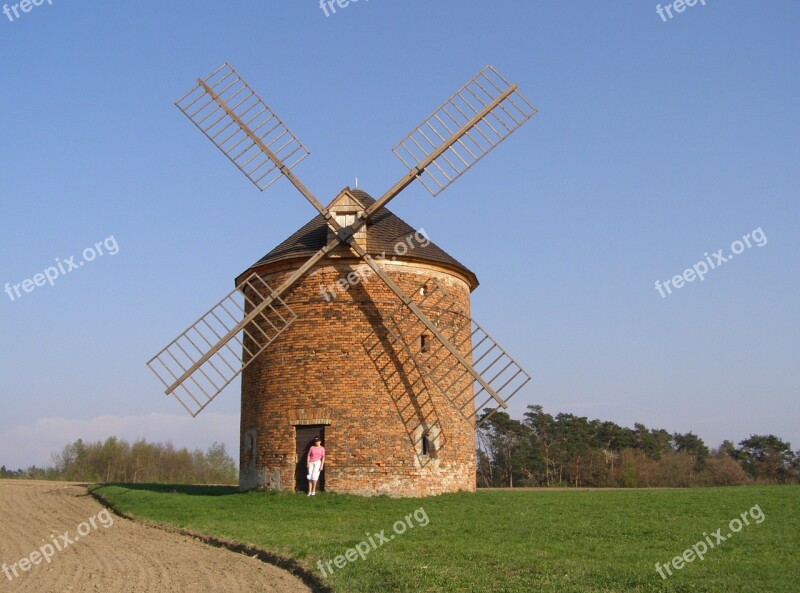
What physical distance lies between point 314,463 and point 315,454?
0.19 metres

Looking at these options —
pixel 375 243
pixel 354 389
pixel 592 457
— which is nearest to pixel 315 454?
pixel 354 389

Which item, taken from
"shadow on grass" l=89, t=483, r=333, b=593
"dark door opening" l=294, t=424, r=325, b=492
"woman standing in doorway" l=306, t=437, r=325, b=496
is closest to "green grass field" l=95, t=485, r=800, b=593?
"shadow on grass" l=89, t=483, r=333, b=593

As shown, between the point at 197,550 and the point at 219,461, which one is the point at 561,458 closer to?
the point at 219,461

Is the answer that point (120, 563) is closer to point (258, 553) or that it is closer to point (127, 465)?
point (258, 553)

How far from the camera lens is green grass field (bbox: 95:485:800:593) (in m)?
8.48

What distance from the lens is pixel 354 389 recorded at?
57.0 feet

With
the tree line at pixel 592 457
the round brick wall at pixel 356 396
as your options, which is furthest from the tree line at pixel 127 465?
the round brick wall at pixel 356 396

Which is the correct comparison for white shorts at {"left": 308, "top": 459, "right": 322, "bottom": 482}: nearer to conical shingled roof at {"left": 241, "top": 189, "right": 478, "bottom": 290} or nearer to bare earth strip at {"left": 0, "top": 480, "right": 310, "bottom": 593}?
bare earth strip at {"left": 0, "top": 480, "right": 310, "bottom": 593}

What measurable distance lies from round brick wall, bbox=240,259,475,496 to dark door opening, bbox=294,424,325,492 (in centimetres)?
11

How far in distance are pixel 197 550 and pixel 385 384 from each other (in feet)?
20.6

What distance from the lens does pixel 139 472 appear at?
47.2m

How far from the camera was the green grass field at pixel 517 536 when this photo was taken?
8484 millimetres

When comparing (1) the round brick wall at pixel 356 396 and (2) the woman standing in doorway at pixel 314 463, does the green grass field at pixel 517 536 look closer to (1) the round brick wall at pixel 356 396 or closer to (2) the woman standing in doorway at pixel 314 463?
(2) the woman standing in doorway at pixel 314 463

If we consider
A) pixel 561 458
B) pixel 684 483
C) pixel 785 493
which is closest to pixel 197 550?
pixel 785 493
